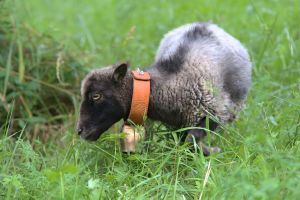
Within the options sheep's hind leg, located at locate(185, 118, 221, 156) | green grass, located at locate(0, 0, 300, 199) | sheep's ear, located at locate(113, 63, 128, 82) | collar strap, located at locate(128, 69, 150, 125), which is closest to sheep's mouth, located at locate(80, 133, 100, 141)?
green grass, located at locate(0, 0, 300, 199)

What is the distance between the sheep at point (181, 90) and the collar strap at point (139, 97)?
0.08m

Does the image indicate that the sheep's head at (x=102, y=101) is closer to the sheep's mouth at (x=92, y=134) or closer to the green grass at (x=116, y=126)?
the sheep's mouth at (x=92, y=134)

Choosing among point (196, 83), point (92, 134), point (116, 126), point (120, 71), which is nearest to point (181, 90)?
point (196, 83)

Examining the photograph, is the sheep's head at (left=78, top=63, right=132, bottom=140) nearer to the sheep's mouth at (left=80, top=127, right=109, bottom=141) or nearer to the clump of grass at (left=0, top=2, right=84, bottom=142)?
the sheep's mouth at (left=80, top=127, right=109, bottom=141)

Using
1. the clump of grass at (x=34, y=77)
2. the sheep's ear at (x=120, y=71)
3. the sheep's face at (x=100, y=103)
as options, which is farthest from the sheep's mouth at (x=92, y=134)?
the clump of grass at (x=34, y=77)

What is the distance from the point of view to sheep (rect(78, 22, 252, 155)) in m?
4.46

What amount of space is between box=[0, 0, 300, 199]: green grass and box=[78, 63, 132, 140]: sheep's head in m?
0.18

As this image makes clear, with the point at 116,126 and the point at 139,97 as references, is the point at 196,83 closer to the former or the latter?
the point at 139,97

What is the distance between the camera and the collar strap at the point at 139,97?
174 inches

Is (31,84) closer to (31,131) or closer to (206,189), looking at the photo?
(31,131)

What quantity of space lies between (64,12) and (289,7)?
3.71 m

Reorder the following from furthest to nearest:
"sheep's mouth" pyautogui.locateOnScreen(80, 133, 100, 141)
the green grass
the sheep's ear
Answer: "sheep's mouth" pyautogui.locateOnScreen(80, 133, 100, 141) < the sheep's ear < the green grass

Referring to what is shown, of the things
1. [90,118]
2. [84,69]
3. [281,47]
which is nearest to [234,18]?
[281,47]

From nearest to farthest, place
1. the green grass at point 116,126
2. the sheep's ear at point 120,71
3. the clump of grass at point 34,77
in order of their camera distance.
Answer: the green grass at point 116,126 → the sheep's ear at point 120,71 → the clump of grass at point 34,77
